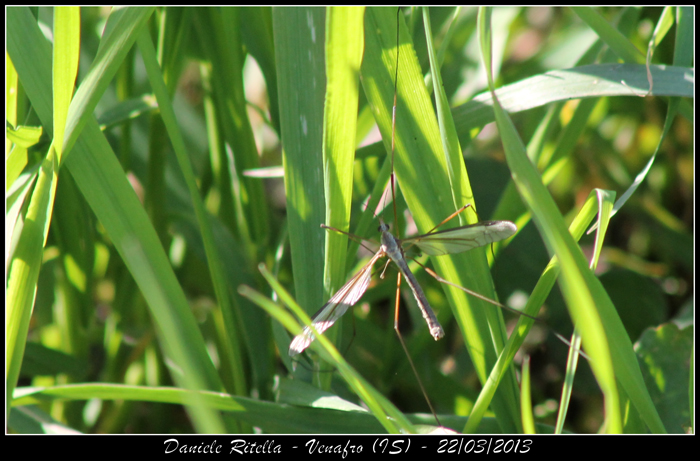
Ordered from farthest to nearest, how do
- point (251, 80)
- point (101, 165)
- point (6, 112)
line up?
point (251, 80)
point (6, 112)
point (101, 165)

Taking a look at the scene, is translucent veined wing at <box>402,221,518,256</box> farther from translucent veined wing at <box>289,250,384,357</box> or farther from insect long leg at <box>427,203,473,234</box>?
translucent veined wing at <box>289,250,384,357</box>

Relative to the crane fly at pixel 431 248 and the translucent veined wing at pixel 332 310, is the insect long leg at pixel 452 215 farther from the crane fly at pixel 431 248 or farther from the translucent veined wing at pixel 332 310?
the translucent veined wing at pixel 332 310

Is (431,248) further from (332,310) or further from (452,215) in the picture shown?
(332,310)

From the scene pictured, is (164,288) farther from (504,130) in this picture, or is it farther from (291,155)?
(504,130)

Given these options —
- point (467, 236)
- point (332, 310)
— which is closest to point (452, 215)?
point (467, 236)

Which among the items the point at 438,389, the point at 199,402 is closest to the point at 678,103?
the point at 438,389

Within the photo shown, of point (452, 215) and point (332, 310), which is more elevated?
point (452, 215)

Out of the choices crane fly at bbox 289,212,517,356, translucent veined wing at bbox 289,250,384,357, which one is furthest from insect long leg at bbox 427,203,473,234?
translucent veined wing at bbox 289,250,384,357
